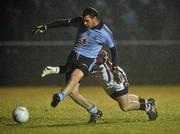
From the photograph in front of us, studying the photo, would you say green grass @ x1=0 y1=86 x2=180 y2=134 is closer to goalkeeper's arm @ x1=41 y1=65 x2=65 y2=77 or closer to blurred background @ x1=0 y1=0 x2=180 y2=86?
goalkeeper's arm @ x1=41 y1=65 x2=65 y2=77

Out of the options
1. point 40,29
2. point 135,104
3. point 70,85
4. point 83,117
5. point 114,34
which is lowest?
point 83,117

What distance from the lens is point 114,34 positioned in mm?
23781

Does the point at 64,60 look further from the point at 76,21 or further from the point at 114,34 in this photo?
the point at 76,21

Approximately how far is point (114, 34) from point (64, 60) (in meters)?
2.00

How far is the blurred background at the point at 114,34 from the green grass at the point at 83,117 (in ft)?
13.0

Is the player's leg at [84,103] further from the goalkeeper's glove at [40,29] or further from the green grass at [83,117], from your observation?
the goalkeeper's glove at [40,29]

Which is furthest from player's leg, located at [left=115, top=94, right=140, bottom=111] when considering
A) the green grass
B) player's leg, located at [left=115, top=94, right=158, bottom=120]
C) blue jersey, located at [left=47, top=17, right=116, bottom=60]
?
blue jersey, located at [left=47, top=17, right=116, bottom=60]

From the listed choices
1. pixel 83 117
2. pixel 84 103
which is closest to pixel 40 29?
pixel 84 103

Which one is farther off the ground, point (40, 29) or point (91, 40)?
point (40, 29)

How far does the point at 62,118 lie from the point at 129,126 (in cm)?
186

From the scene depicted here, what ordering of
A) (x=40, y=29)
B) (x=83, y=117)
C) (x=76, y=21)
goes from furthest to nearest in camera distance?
1. (x=83, y=117)
2. (x=40, y=29)
3. (x=76, y=21)

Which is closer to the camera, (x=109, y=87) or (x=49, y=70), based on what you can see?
(x=49, y=70)

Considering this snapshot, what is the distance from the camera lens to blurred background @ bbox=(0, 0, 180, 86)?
23.3 m

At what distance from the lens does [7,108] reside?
589 inches
